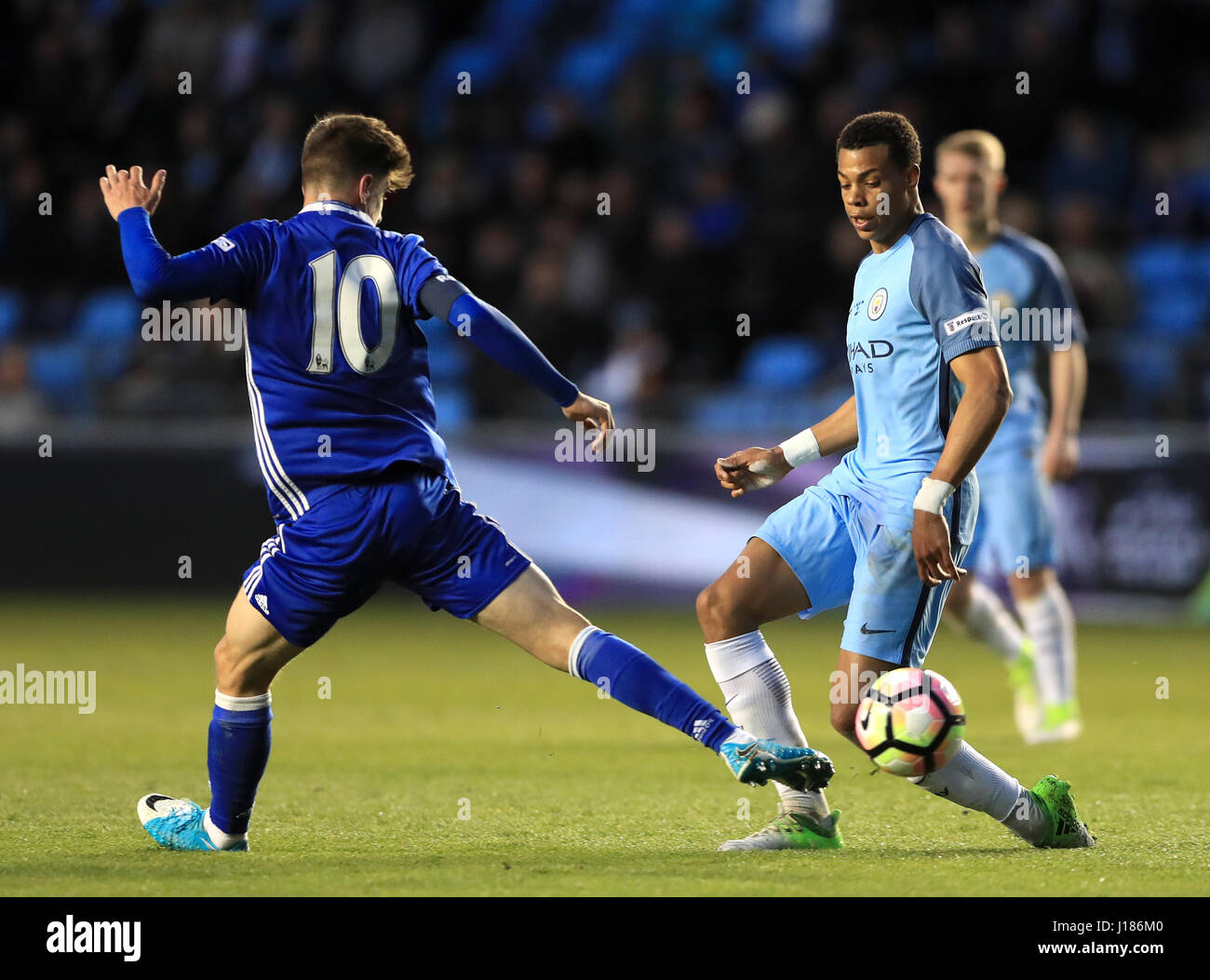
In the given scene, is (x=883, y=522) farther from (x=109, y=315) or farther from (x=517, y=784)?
(x=109, y=315)

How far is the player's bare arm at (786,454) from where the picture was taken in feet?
16.8

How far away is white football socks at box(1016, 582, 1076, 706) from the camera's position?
741 centimetres

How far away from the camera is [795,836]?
15.8 feet

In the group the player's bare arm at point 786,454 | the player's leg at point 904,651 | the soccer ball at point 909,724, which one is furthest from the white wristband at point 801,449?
the soccer ball at point 909,724

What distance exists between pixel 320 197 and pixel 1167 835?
2.94 metres

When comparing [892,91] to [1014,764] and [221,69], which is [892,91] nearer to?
[221,69]

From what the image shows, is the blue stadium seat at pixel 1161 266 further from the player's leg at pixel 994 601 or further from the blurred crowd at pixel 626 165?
the player's leg at pixel 994 601

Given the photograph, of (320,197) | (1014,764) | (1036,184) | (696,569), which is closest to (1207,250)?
(1036,184)

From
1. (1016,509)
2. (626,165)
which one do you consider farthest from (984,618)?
(626,165)

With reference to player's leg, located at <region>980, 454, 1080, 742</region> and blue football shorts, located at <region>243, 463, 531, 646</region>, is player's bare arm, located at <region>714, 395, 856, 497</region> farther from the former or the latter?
player's leg, located at <region>980, 454, 1080, 742</region>

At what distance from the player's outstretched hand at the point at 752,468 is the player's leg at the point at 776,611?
240mm

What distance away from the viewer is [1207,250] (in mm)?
13430

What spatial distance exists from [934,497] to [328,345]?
158 centimetres

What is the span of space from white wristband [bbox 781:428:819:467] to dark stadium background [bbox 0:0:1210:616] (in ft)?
22.3
